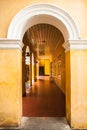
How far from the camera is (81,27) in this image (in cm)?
364

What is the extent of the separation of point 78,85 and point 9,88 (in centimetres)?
172

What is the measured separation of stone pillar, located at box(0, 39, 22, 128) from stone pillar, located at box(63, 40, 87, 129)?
1.33 meters

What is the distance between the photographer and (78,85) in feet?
11.9

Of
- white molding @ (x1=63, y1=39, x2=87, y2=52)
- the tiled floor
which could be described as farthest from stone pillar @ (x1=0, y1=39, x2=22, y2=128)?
white molding @ (x1=63, y1=39, x2=87, y2=52)

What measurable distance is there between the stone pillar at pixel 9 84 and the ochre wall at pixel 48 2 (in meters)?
0.39

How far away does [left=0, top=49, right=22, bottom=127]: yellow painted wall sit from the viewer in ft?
11.9

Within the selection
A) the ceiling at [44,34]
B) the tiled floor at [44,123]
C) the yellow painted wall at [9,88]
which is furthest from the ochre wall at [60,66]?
the yellow painted wall at [9,88]

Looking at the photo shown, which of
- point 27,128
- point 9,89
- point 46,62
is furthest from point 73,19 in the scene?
point 46,62

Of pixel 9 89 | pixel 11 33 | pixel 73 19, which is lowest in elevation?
pixel 9 89

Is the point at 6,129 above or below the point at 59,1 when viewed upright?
below

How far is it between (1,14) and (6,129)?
2831 mm

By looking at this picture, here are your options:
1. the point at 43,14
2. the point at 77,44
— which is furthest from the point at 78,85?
the point at 43,14

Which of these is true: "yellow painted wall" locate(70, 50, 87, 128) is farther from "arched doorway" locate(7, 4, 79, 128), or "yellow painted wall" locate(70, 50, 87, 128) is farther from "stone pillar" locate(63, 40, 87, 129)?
"arched doorway" locate(7, 4, 79, 128)

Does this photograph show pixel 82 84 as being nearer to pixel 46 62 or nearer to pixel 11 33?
pixel 11 33
